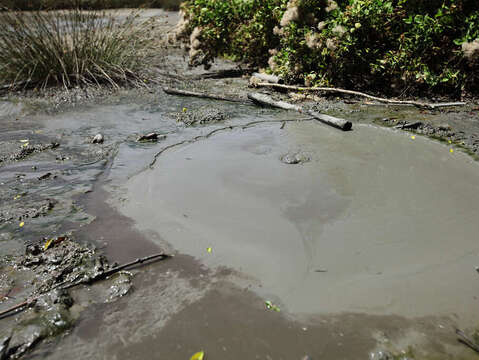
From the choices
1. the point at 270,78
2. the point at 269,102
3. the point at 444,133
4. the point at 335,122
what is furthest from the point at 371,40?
the point at 444,133

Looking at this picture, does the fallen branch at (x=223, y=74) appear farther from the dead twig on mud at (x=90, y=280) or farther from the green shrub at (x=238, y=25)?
the dead twig on mud at (x=90, y=280)

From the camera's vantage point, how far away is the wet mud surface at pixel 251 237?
6.08ft

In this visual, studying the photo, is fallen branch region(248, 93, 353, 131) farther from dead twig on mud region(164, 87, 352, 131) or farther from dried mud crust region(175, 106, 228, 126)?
dried mud crust region(175, 106, 228, 126)

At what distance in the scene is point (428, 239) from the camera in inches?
98.2

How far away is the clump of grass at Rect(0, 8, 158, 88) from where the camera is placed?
624 centimetres

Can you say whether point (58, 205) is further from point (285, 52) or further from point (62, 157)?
point (285, 52)

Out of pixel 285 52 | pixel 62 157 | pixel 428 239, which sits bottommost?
pixel 62 157

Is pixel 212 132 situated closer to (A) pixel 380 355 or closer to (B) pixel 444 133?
(B) pixel 444 133

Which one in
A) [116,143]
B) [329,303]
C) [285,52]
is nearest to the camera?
[329,303]

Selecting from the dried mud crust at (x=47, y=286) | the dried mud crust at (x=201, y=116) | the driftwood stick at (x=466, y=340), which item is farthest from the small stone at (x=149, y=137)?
the driftwood stick at (x=466, y=340)

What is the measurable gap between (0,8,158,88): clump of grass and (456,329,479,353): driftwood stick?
6262mm

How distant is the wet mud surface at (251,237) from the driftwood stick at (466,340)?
0.03 meters

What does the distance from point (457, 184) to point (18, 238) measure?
3609 mm

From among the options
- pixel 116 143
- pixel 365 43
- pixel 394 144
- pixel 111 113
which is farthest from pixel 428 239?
pixel 111 113
